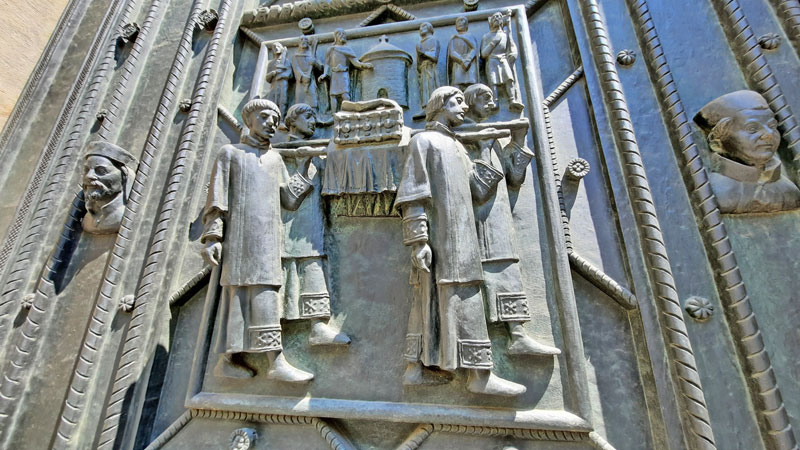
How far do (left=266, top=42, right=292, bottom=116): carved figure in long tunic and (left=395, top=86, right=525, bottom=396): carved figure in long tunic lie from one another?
1.40 meters

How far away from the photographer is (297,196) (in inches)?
106

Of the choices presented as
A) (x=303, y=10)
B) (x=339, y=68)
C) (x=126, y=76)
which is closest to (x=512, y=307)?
(x=339, y=68)

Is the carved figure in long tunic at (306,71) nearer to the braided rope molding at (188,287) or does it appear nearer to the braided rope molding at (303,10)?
the braided rope molding at (303,10)

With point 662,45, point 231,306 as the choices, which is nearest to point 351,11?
point 662,45

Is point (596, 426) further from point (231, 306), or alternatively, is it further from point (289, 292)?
point (231, 306)

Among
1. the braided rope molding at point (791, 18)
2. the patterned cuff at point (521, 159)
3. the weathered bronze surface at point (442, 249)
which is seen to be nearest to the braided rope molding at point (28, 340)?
the weathered bronze surface at point (442, 249)

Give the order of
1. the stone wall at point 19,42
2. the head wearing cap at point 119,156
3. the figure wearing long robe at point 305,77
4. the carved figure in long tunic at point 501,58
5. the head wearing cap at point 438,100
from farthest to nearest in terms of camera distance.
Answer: the stone wall at point 19,42
the figure wearing long robe at point 305,77
the head wearing cap at point 119,156
the carved figure in long tunic at point 501,58
the head wearing cap at point 438,100

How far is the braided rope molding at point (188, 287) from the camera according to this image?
110 inches

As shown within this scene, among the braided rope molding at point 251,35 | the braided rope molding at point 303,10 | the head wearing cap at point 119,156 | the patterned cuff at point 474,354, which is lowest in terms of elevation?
the patterned cuff at point 474,354

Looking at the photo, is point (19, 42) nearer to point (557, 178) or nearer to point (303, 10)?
point (303, 10)

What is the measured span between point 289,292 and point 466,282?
3.53 ft

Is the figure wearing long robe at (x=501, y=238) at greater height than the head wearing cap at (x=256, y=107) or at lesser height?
lesser

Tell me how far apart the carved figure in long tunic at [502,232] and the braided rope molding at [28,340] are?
2.99m

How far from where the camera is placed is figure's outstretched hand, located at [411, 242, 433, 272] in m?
2.18
